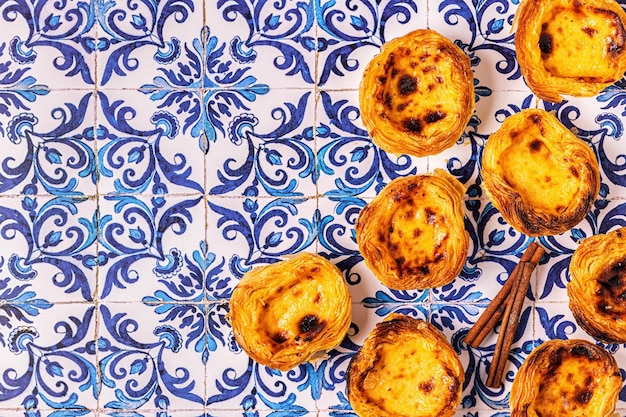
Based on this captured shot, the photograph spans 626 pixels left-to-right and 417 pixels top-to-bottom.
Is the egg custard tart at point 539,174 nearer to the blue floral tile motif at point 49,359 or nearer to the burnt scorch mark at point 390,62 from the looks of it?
the burnt scorch mark at point 390,62

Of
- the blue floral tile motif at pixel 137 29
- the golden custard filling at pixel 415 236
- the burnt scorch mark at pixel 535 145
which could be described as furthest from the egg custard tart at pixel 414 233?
the blue floral tile motif at pixel 137 29

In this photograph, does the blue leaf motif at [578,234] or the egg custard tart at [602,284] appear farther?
the blue leaf motif at [578,234]

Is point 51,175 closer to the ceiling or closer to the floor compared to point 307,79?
closer to the floor

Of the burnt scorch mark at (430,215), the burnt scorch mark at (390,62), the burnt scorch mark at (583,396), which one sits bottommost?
the burnt scorch mark at (583,396)

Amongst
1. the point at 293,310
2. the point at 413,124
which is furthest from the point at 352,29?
the point at 293,310

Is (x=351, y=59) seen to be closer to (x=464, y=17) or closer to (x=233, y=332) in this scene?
(x=464, y=17)

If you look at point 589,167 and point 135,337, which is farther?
point 135,337

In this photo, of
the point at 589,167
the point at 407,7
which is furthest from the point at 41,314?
the point at 589,167
